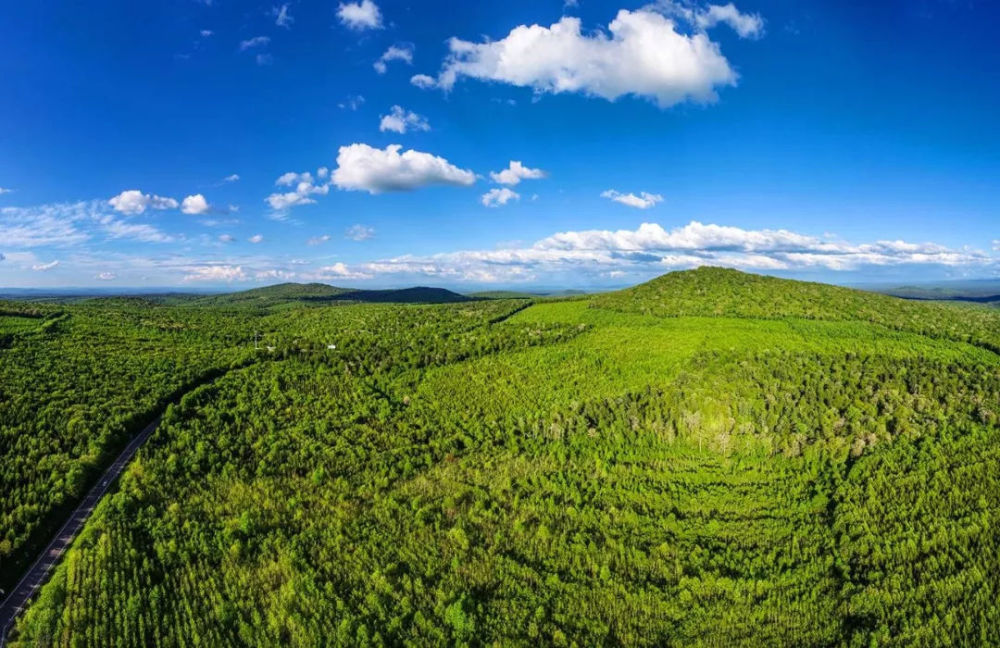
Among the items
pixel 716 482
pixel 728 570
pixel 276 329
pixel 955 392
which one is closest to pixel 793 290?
pixel 955 392

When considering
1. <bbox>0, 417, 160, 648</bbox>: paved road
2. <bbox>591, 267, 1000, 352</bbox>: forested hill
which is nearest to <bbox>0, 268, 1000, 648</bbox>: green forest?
<bbox>0, 417, 160, 648</bbox>: paved road

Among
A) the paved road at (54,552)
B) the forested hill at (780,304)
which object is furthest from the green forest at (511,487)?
the forested hill at (780,304)

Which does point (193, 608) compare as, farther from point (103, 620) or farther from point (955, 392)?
point (955, 392)

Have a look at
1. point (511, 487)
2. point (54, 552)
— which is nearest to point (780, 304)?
point (511, 487)

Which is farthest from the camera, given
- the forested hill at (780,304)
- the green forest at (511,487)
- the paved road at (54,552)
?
the forested hill at (780,304)

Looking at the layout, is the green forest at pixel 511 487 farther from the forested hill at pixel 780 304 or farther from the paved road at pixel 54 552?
the forested hill at pixel 780 304
